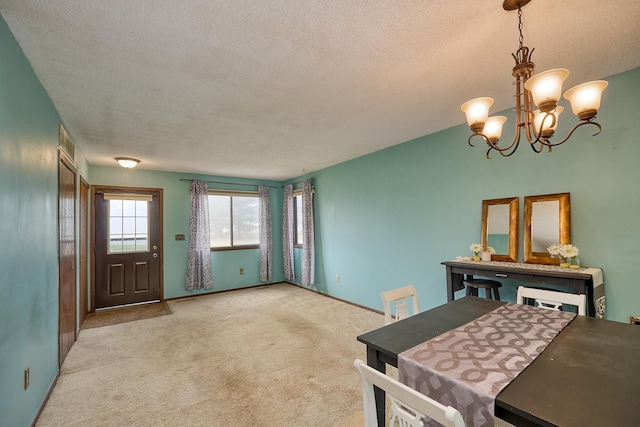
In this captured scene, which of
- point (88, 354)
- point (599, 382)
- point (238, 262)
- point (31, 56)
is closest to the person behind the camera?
point (599, 382)

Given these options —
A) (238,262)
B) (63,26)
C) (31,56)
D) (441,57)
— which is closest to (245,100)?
(63,26)

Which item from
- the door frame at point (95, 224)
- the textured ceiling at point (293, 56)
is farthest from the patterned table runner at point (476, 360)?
the door frame at point (95, 224)

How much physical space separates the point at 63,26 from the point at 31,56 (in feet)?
1.69

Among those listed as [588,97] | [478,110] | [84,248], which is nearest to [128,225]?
[84,248]

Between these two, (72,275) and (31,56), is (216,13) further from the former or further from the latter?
(72,275)

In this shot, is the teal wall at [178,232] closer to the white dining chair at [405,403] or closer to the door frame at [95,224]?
the door frame at [95,224]

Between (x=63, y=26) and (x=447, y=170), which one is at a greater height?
(x=63, y=26)

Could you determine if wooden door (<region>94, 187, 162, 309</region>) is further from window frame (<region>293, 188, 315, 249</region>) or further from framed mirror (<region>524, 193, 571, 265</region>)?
framed mirror (<region>524, 193, 571, 265</region>)

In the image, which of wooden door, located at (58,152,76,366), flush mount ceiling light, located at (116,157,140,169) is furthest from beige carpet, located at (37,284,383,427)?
flush mount ceiling light, located at (116,157,140,169)

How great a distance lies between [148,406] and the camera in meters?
2.16

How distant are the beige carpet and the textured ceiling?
240 cm

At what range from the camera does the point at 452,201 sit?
11.0 feet

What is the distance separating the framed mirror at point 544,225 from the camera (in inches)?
98.0

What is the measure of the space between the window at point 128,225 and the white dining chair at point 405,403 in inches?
207
